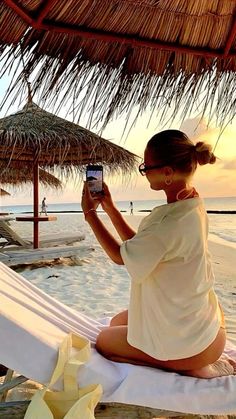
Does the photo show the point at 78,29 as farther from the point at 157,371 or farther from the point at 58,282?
the point at 58,282

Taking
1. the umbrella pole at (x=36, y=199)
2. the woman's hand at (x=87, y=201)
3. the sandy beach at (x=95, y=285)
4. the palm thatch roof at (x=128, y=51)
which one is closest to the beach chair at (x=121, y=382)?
the woman's hand at (x=87, y=201)

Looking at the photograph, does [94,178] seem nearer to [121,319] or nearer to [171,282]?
[171,282]

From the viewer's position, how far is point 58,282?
4594 mm

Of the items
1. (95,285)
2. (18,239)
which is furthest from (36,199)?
(95,285)

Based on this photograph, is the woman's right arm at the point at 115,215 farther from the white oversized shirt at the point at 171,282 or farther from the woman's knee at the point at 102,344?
the woman's knee at the point at 102,344

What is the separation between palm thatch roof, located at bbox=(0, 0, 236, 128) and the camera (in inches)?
60.7

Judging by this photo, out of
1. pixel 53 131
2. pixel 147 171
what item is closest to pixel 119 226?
pixel 147 171

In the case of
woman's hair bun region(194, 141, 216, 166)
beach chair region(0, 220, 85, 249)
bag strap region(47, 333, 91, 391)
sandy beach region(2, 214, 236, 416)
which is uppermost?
woman's hair bun region(194, 141, 216, 166)

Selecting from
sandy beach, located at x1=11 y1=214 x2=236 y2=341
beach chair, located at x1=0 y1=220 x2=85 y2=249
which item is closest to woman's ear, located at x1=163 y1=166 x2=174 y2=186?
sandy beach, located at x1=11 y1=214 x2=236 y2=341

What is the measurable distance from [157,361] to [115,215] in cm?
52

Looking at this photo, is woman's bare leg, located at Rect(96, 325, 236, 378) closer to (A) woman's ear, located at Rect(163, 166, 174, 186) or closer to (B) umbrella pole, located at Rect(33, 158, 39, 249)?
(A) woman's ear, located at Rect(163, 166, 174, 186)

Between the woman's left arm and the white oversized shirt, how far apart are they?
0.08 m

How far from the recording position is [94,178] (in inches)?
58.6

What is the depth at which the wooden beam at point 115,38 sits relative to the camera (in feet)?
4.82
